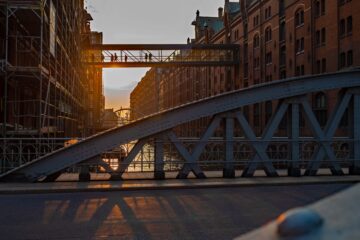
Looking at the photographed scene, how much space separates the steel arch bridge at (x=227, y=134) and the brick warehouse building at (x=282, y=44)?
55.8 ft

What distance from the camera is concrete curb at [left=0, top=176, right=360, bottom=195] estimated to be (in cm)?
1199

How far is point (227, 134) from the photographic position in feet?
46.1

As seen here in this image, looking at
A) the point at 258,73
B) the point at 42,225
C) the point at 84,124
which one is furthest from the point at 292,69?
the point at 42,225

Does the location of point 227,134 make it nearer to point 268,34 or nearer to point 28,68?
point 28,68

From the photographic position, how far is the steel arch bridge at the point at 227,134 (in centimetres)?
1309

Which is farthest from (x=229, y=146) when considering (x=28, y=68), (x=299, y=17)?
(x=299, y=17)

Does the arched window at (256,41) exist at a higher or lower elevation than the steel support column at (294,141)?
higher

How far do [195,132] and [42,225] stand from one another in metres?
62.7

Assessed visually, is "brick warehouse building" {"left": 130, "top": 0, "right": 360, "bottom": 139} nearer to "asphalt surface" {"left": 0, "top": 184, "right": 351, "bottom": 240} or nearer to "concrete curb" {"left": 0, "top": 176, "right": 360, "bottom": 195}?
"concrete curb" {"left": 0, "top": 176, "right": 360, "bottom": 195}

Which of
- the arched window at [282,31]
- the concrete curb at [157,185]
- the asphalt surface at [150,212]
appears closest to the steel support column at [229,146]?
the concrete curb at [157,185]

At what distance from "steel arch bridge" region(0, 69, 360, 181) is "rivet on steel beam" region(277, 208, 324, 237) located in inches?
470

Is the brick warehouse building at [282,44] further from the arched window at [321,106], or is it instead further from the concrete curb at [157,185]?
the concrete curb at [157,185]

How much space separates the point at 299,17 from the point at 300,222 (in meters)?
40.9

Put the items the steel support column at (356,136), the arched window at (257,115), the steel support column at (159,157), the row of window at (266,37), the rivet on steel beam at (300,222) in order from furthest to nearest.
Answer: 1. the arched window at (257,115)
2. the row of window at (266,37)
3. the steel support column at (356,136)
4. the steel support column at (159,157)
5. the rivet on steel beam at (300,222)
